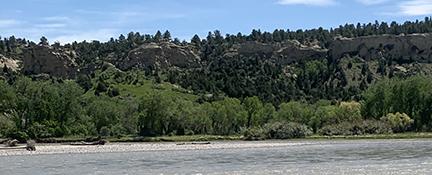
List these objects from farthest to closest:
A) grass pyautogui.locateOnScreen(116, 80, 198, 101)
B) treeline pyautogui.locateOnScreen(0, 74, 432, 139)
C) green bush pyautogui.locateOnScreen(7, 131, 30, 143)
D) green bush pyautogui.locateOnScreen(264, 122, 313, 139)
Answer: grass pyautogui.locateOnScreen(116, 80, 198, 101) < treeline pyautogui.locateOnScreen(0, 74, 432, 139) < green bush pyautogui.locateOnScreen(264, 122, 313, 139) < green bush pyautogui.locateOnScreen(7, 131, 30, 143)

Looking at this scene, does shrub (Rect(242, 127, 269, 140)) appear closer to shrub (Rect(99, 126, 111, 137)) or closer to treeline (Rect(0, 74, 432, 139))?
treeline (Rect(0, 74, 432, 139))

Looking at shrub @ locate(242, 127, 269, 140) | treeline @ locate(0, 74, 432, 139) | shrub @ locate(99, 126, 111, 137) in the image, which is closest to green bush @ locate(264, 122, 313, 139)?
treeline @ locate(0, 74, 432, 139)

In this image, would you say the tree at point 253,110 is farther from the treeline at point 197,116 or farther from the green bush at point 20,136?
the green bush at point 20,136

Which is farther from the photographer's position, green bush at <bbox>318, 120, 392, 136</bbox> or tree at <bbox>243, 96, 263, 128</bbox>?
tree at <bbox>243, 96, 263, 128</bbox>

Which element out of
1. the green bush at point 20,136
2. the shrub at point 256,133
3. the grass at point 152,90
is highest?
the grass at point 152,90

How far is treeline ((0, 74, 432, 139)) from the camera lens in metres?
123

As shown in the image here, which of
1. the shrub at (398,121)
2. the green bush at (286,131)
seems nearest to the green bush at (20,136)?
the green bush at (286,131)

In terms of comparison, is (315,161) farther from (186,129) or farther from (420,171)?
(186,129)

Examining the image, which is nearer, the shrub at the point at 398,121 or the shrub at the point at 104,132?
the shrub at the point at 398,121

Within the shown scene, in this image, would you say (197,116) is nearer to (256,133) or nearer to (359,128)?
(256,133)

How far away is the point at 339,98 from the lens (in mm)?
197625

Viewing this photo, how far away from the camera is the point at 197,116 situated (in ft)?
436

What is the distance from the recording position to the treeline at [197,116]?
405ft

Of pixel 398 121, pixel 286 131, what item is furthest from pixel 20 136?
pixel 398 121
